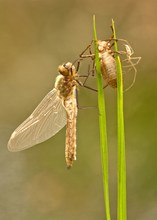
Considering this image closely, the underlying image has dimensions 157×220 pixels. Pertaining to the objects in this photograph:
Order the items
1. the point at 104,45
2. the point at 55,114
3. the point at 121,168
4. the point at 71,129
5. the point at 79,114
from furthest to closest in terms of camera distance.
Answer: the point at 79,114
the point at 55,114
the point at 71,129
the point at 104,45
the point at 121,168

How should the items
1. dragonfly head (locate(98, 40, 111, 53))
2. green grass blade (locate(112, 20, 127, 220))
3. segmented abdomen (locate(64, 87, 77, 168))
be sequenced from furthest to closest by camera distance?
segmented abdomen (locate(64, 87, 77, 168))
dragonfly head (locate(98, 40, 111, 53))
green grass blade (locate(112, 20, 127, 220))

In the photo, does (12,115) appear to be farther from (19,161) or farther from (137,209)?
(137,209)

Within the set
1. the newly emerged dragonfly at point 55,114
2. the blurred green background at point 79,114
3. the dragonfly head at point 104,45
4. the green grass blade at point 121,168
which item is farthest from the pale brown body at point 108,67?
the blurred green background at point 79,114

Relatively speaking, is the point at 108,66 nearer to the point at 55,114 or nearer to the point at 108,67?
the point at 108,67

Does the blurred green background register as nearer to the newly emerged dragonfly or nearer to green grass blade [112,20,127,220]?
the newly emerged dragonfly

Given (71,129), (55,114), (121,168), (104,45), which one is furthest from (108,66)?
(55,114)

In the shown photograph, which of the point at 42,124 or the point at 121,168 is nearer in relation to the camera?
the point at 121,168

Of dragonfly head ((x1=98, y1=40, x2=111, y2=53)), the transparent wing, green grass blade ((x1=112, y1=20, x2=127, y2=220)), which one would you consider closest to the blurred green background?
the transparent wing

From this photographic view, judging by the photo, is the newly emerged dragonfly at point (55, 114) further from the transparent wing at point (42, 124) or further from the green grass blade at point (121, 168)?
the green grass blade at point (121, 168)
